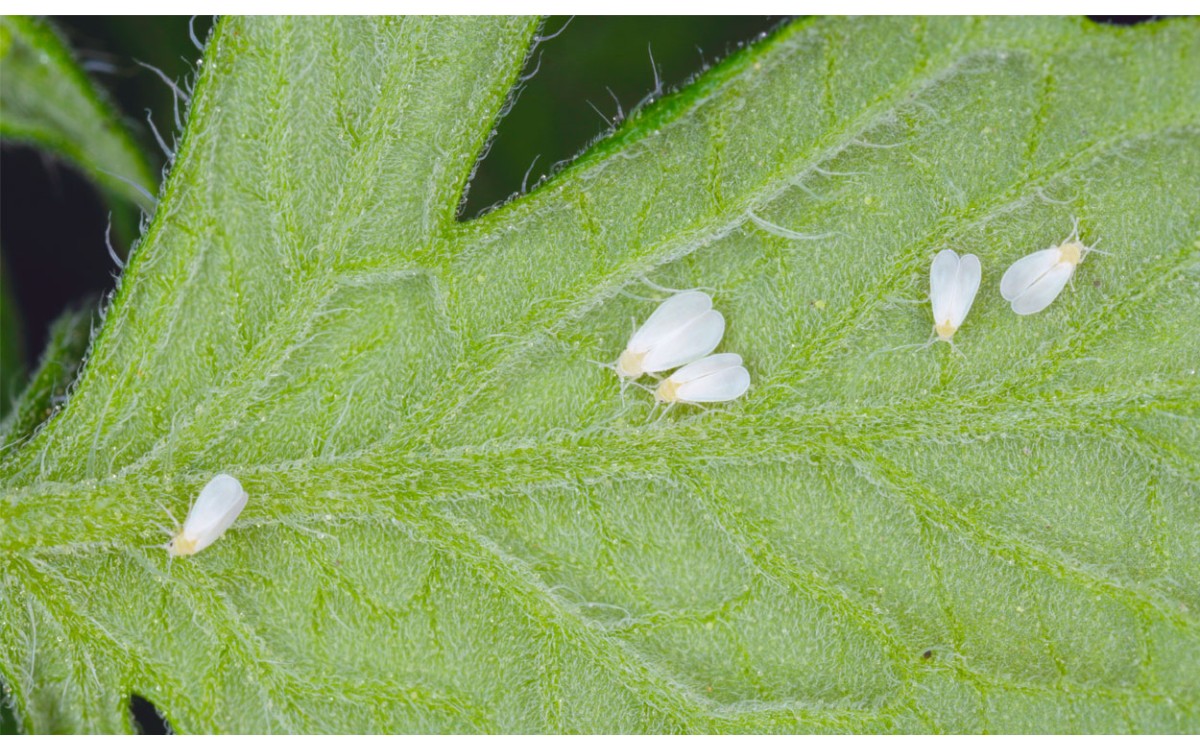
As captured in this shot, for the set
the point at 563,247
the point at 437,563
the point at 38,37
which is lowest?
the point at 437,563

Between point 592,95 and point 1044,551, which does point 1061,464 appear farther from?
point 592,95

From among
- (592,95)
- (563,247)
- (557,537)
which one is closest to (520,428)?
(557,537)

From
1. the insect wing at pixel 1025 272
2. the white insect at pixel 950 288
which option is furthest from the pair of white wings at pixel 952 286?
the insect wing at pixel 1025 272

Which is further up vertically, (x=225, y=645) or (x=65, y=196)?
(x=65, y=196)

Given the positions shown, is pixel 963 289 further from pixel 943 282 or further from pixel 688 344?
pixel 688 344

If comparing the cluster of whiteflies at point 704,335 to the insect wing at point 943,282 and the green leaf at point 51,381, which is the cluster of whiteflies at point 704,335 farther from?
the green leaf at point 51,381

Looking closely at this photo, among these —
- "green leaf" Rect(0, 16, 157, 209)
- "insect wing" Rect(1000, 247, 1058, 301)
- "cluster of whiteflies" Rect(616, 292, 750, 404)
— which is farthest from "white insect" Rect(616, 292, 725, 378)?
"green leaf" Rect(0, 16, 157, 209)
